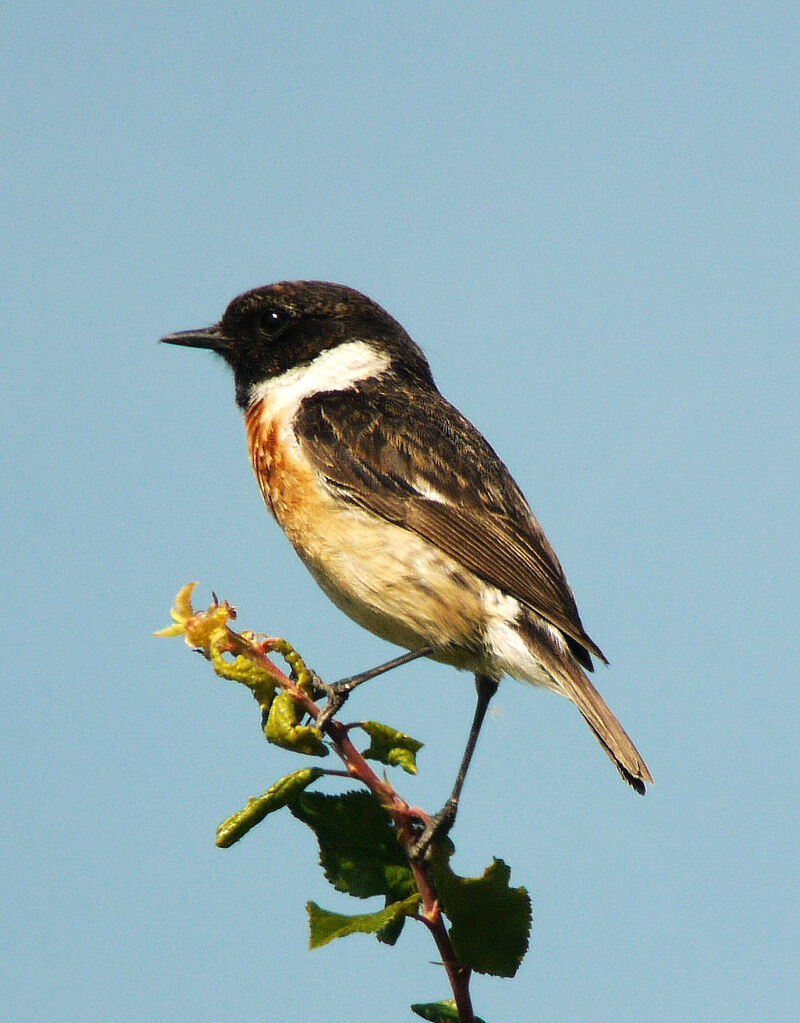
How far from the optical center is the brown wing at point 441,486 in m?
5.18

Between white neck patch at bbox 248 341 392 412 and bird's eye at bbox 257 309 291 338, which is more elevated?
bird's eye at bbox 257 309 291 338

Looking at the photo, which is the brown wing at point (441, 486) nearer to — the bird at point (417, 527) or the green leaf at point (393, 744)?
the bird at point (417, 527)

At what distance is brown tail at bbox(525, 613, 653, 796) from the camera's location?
445 cm

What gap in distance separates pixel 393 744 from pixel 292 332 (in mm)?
3539

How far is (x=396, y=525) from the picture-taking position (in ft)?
17.4

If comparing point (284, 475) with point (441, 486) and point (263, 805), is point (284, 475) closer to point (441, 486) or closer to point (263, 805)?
point (441, 486)

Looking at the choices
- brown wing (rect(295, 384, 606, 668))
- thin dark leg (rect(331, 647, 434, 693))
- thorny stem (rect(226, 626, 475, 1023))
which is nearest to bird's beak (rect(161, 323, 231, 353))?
brown wing (rect(295, 384, 606, 668))

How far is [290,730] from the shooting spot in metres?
3.05

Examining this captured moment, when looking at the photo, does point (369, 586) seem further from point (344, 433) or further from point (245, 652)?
point (245, 652)

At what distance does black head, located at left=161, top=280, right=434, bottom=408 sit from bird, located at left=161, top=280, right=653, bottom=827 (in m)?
0.04

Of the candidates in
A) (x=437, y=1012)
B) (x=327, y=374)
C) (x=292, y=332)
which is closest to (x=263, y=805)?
(x=437, y=1012)

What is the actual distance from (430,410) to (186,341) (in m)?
1.50

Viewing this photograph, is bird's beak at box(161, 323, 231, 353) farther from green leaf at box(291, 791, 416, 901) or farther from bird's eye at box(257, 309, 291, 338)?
green leaf at box(291, 791, 416, 901)

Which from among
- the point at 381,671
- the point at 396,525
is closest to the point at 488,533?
the point at 396,525
